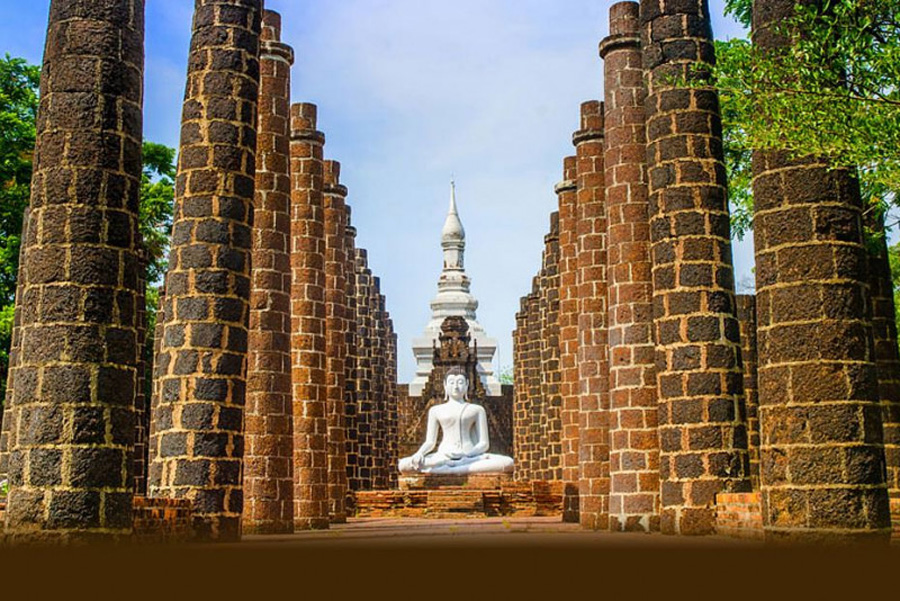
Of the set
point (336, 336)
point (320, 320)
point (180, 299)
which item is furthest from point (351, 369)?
point (180, 299)

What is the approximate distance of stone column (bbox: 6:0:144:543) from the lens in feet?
31.3

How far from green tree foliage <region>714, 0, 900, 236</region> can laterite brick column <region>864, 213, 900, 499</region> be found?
15.6ft

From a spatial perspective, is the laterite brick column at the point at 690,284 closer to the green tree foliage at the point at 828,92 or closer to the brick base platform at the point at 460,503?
the green tree foliage at the point at 828,92

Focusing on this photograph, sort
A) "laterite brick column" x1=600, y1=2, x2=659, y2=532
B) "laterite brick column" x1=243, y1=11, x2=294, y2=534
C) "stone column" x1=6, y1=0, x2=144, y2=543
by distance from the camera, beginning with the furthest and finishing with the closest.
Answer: "laterite brick column" x1=243, y1=11, x2=294, y2=534
"laterite brick column" x1=600, y1=2, x2=659, y2=532
"stone column" x1=6, y1=0, x2=144, y2=543

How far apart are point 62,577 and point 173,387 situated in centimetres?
545

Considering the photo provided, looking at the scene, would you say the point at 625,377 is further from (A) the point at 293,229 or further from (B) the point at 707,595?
(B) the point at 707,595

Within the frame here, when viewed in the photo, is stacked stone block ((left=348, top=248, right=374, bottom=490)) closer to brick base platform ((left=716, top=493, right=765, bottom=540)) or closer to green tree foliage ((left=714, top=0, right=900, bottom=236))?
brick base platform ((left=716, top=493, right=765, bottom=540))

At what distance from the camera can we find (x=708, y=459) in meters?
12.5

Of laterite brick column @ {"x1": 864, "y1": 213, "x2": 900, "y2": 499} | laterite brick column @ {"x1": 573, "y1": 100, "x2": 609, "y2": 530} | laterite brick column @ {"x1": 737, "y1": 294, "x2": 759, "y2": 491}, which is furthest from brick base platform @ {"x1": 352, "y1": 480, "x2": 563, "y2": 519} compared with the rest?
laterite brick column @ {"x1": 864, "y1": 213, "x2": 900, "y2": 499}

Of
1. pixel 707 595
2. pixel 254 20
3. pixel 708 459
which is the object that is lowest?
pixel 707 595

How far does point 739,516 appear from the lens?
38.2 feet

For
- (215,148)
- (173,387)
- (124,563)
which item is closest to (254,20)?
(215,148)

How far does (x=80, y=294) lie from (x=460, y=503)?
15689 millimetres

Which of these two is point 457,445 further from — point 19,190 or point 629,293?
point 629,293
